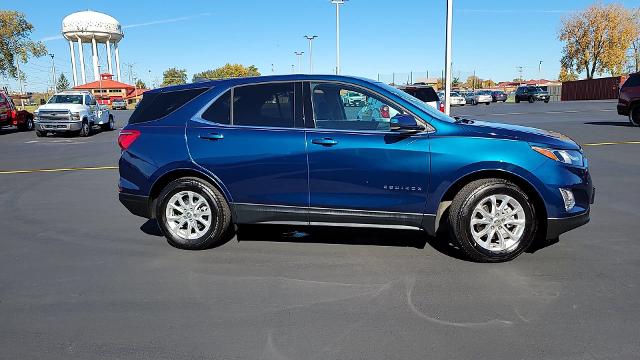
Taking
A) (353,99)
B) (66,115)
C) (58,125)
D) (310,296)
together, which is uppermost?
(353,99)

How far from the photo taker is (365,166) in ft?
15.3

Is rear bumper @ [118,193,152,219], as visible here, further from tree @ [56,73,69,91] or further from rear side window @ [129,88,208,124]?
tree @ [56,73,69,91]

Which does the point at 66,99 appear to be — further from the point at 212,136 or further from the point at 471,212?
the point at 471,212

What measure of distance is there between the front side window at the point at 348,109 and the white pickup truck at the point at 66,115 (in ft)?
61.3

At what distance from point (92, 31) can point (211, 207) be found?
10537 centimetres

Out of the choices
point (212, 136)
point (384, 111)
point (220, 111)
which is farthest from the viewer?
point (220, 111)

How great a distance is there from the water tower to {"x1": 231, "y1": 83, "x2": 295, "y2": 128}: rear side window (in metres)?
103

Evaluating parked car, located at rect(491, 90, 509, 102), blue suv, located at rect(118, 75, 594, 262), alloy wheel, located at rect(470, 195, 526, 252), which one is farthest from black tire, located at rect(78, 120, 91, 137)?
parked car, located at rect(491, 90, 509, 102)

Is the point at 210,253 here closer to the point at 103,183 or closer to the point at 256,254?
the point at 256,254

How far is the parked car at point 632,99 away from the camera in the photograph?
722 inches

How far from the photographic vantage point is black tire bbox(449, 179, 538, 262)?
15.0ft

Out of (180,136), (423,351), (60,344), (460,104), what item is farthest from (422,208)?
(460,104)

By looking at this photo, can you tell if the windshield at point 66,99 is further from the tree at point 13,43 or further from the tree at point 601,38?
the tree at point 601,38

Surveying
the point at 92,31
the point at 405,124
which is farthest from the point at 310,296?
the point at 92,31
